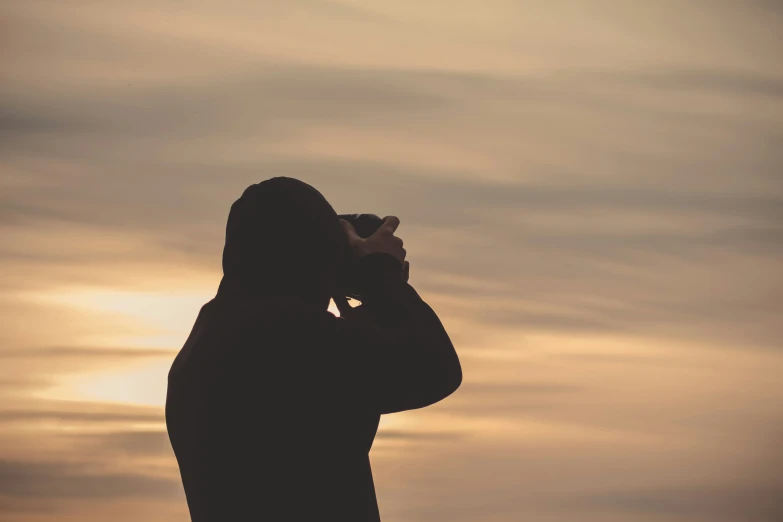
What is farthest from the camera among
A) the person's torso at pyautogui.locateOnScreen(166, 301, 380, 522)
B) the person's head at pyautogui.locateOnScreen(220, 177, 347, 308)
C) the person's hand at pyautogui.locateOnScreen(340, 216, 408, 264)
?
the person's hand at pyautogui.locateOnScreen(340, 216, 408, 264)

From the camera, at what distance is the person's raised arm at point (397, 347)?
9.28 ft

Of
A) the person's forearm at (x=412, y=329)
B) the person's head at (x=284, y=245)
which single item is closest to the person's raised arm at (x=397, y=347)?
the person's forearm at (x=412, y=329)

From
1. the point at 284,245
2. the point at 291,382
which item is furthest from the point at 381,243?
the point at 291,382

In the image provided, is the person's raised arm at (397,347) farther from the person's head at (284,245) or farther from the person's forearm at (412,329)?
the person's head at (284,245)

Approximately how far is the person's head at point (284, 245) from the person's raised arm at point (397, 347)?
6.6 inches

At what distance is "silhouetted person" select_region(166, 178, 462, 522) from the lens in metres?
2.83

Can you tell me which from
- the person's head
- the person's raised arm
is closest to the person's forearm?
the person's raised arm

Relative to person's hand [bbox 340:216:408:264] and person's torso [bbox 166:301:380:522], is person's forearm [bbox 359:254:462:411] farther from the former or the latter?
person's torso [bbox 166:301:380:522]

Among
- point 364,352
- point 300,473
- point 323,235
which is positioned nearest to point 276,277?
point 323,235

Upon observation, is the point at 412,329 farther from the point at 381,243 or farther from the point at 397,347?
the point at 381,243

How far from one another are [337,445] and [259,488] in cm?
27

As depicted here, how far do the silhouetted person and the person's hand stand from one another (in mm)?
156

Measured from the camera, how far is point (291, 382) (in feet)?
9.29

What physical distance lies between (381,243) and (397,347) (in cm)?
41
